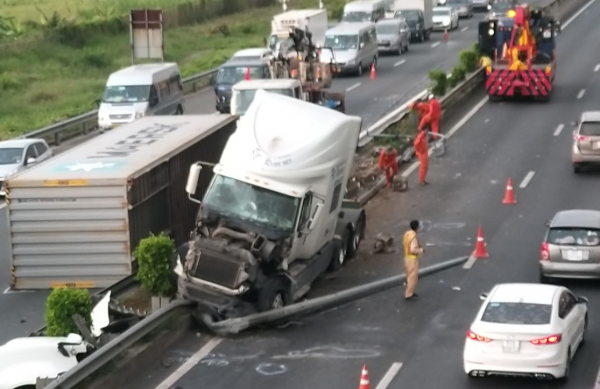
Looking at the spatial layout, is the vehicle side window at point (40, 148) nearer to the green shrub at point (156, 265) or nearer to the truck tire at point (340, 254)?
the truck tire at point (340, 254)

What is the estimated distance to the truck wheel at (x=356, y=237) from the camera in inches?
984

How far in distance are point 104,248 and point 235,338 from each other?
4299mm

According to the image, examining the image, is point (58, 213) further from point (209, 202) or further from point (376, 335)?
point (376, 335)

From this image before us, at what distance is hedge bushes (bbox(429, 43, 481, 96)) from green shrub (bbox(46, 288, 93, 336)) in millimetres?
23568

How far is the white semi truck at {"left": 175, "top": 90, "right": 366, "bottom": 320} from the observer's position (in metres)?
20.1

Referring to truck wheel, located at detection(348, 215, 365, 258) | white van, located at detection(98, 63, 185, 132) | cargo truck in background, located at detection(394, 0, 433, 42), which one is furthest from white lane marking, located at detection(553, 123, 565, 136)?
cargo truck in background, located at detection(394, 0, 433, 42)

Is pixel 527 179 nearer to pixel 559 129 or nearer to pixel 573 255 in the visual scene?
pixel 559 129

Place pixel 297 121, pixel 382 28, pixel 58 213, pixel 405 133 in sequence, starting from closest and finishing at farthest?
pixel 297 121 < pixel 58 213 < pixel 405 133 < pixel 382 28

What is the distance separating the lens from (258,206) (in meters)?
20.8

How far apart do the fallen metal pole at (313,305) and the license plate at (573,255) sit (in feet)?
9.29

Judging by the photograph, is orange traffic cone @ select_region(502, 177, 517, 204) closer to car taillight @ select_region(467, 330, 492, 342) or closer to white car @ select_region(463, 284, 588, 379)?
white car @ select_region(463, 284, 588, 379)

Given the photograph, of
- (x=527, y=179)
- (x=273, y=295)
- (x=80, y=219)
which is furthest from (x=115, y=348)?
(x=527, y=179)

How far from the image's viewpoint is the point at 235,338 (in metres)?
19.9

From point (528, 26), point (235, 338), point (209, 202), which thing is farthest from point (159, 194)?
point (528, 26)
